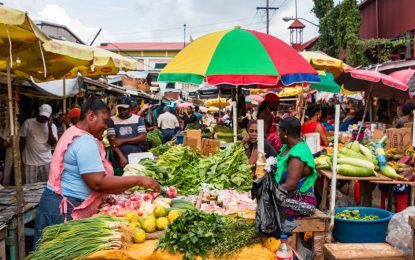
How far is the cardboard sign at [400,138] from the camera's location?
677 cm

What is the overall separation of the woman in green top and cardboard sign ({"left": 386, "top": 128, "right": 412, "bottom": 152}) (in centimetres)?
337

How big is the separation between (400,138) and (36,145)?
6635mm

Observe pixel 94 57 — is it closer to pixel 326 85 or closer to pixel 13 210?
pixel 13 210

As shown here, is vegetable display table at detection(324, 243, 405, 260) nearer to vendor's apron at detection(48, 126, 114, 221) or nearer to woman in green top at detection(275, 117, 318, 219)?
woman in green top at detection(275, 117, 318, 219)

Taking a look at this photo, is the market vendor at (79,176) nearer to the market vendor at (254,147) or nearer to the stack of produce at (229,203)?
→ the stack of produce at (229,203)

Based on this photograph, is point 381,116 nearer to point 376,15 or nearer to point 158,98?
point 376,15

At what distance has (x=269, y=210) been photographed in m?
3.17

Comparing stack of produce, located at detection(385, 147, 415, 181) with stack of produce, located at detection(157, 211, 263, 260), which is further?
stack of produce, located at detection(385, 147, 415, 181)

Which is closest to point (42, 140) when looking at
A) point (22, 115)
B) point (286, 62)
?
point (22, 115)

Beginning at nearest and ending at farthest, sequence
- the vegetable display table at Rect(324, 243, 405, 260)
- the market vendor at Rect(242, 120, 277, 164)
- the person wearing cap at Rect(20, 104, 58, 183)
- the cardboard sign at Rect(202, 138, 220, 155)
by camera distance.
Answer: the vegetable display table at Rect(324, 243, 405, 260), the market vendor at Rect(242, 120, 277, 164), the cardboard sign at Rect(202, 138, 220, 155), the person wearing cap at Rect(20, 104, 58, 183)

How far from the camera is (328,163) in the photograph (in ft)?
20.7

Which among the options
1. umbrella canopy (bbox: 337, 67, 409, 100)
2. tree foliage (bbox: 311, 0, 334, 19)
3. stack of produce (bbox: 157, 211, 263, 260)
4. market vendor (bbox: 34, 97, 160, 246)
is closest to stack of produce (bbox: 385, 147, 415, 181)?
umbrella canopy (bbox: 337, 67, 409, 100)

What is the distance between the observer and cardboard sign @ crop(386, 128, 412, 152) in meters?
6.77

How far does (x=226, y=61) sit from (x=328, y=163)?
245 centimetres
